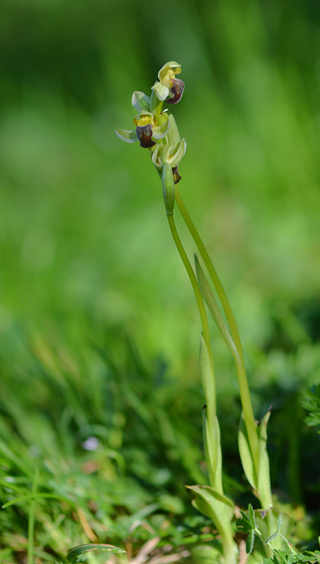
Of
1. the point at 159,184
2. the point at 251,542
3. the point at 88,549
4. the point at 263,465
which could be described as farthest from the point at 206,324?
the point at 159,184

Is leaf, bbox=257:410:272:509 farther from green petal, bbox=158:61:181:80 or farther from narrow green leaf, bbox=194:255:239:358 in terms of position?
green petal, bbox=158:61:181:80

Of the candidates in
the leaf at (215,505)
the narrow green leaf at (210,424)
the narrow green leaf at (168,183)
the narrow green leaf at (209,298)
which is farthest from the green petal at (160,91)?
the leaf at (215,505)

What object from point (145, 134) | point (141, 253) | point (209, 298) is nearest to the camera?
point (145, 134)

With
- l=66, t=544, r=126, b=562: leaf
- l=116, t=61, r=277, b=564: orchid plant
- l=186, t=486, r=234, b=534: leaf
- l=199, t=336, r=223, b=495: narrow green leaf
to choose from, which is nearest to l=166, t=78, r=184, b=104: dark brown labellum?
l=116, t=61, r=277, b=564: orchid plant

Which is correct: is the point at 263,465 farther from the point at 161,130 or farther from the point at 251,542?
the point at 161,130

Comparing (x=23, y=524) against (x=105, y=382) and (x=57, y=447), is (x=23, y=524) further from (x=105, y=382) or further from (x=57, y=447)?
(x=105, y=382)

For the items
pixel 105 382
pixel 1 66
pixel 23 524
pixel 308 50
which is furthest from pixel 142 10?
pixel 23 524
